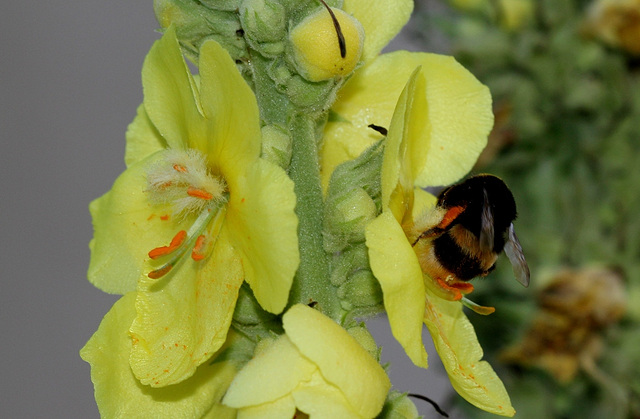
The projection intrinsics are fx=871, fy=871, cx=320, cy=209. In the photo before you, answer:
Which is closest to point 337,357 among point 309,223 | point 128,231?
point 309,223

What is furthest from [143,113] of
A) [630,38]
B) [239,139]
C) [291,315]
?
[630,38]

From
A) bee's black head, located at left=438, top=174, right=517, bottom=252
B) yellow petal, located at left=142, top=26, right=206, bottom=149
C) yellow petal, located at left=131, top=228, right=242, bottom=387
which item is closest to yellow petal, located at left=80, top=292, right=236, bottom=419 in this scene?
yellow petal, located at left=131, top=228, right=242, bottom=387

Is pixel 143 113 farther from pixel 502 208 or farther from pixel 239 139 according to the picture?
pixel 502 208

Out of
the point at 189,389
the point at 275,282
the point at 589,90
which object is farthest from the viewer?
the point at 589,90

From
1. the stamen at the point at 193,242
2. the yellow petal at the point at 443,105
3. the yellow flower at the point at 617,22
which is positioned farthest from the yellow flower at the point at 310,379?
the yellow flower at the point at 617,22

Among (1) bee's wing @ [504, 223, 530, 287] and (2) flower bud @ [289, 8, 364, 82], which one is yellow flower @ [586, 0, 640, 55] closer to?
(1) bee's wing @ [504, 223, 530, 287]

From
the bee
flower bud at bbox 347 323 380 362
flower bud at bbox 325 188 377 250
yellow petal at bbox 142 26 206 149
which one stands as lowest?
flower bud at bbox 347 323 380 362
